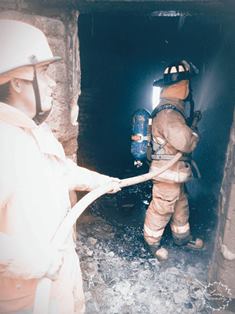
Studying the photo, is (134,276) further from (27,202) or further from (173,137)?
(27,202)

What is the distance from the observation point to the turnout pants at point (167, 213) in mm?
4309

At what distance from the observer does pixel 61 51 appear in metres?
2.79

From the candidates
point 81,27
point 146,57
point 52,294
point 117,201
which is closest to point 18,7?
point 52,294

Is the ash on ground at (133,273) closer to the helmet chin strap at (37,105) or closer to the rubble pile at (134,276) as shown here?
the rubble pile at (134,276)

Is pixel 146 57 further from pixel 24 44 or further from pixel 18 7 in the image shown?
pixel 24 44

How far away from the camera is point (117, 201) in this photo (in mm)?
5840

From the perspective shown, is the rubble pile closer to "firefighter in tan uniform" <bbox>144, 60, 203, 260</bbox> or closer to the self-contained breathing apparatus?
"firefighter in tan uniform" <bbox>144, 60, 203, 260</bbox>

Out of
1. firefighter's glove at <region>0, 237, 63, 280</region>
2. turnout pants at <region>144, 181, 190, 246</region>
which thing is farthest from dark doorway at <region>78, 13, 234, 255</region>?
firefighter's glove at <region>0, 237, 63, 280</region>

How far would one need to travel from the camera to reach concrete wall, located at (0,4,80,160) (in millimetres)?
2490

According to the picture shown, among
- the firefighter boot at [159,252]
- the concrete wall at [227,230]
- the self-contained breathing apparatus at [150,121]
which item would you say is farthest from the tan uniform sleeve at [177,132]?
the firefighter boot at [159,252]

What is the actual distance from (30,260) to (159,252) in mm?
2715

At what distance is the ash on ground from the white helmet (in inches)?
105

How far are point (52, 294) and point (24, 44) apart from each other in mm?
1649

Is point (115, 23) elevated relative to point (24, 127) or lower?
elevated
